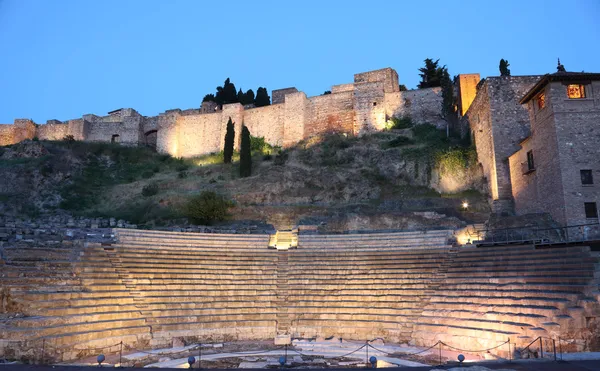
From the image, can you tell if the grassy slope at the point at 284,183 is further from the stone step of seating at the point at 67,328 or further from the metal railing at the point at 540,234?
the stone step of seating at the point at 67,328

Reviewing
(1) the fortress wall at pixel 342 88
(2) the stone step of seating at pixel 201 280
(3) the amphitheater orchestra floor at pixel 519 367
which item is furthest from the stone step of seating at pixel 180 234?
(1) the fortress wall at pixel 342 88

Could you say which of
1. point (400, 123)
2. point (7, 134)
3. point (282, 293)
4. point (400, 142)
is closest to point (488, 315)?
point (282, 293)

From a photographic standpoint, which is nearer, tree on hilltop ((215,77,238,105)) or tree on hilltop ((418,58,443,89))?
tree on hilltop ((418,58,443,89))

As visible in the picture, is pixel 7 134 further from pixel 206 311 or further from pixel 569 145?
pixel 569 145

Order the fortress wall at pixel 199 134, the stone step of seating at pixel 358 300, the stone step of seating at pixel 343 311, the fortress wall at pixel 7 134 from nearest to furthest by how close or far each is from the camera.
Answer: the stone step of seating at pixel 343 311, the stone step of seating at pixel 358 300, the fortress wall at pixel 199 134, the fortress wall at pixel 7 134

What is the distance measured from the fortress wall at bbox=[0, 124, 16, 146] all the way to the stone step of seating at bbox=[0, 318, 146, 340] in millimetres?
45905

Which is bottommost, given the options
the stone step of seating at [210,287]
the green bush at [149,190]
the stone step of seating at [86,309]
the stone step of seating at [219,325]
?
the stone step of seating at [219,325]

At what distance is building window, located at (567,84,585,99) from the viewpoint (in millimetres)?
17648

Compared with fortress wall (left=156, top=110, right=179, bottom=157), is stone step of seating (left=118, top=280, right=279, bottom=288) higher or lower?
lower

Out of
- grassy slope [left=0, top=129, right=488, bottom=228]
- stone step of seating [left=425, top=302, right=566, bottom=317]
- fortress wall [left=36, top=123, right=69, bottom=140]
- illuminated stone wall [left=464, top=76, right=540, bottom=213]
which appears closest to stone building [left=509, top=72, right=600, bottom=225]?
illuminated stone wall [left=464, top=76, right=540, bottom=213]

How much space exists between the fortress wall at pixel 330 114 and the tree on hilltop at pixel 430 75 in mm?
7866

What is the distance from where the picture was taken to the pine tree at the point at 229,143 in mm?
39719

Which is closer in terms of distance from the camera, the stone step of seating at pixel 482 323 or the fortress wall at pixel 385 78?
the stone step of seating at pixel 482 323

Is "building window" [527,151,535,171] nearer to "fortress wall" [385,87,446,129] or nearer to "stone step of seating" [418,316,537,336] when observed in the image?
"stone step of seating" [418,316,537,336]
